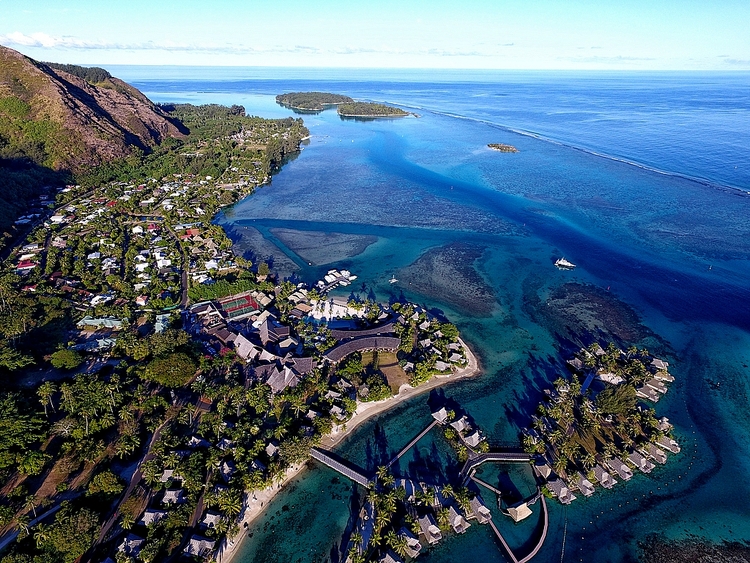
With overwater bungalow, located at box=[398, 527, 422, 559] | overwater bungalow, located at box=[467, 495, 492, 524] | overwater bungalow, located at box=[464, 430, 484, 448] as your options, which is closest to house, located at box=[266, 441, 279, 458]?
overwater bungalow, located at box=[398, 527, 422, 559]

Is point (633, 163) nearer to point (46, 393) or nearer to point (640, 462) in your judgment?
point (640, 462)

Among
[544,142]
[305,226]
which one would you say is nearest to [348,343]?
[305,226]

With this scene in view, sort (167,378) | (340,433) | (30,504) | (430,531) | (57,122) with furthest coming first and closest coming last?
(57,122), (167,378), (340,433), (430,531), (30,504)

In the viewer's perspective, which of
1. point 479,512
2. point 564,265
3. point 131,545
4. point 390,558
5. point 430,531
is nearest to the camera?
point 131,545

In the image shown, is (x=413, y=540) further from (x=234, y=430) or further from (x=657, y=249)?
(x=657, y=249)

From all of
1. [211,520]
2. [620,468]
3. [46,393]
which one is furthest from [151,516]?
[620,468]

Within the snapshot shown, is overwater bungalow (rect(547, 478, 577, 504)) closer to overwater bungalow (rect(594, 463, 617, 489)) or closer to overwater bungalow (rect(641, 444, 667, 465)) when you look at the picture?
overwater bungalow (rect(594, 463, 617, 489))
